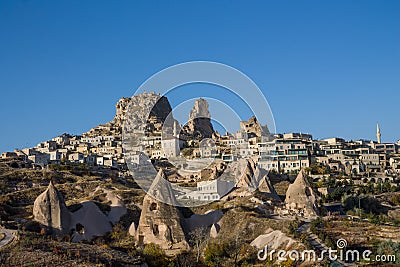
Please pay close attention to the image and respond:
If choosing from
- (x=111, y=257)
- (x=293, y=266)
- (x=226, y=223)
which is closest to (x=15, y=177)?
(x=226, y=223)

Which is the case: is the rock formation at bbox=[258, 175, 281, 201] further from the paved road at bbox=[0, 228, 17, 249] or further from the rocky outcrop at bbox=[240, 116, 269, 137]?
the rocky outcrop at bbox=[240, 116, 269, 137]

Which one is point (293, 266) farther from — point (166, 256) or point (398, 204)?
point (398, 204)

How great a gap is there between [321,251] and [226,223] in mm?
7704

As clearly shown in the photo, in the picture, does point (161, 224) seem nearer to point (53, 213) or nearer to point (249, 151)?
point (53, 213)

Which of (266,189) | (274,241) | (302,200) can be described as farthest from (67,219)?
(266,189)

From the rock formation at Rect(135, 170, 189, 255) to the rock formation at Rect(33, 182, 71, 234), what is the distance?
3811mm

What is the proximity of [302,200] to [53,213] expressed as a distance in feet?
47.3

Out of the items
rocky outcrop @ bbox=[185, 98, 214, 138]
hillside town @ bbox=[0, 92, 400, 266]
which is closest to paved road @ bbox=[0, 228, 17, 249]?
hillside town @ bbox=[0, 92, 400, 266]

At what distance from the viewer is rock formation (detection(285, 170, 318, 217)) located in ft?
116

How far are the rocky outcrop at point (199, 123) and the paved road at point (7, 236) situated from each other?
66.6 metres

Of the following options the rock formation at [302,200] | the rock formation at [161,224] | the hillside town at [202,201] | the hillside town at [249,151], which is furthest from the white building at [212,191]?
the hillside town at [249,151]

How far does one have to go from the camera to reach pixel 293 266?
24.3 m

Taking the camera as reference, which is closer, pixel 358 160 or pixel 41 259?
pixel 41 259

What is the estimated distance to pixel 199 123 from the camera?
345ft
